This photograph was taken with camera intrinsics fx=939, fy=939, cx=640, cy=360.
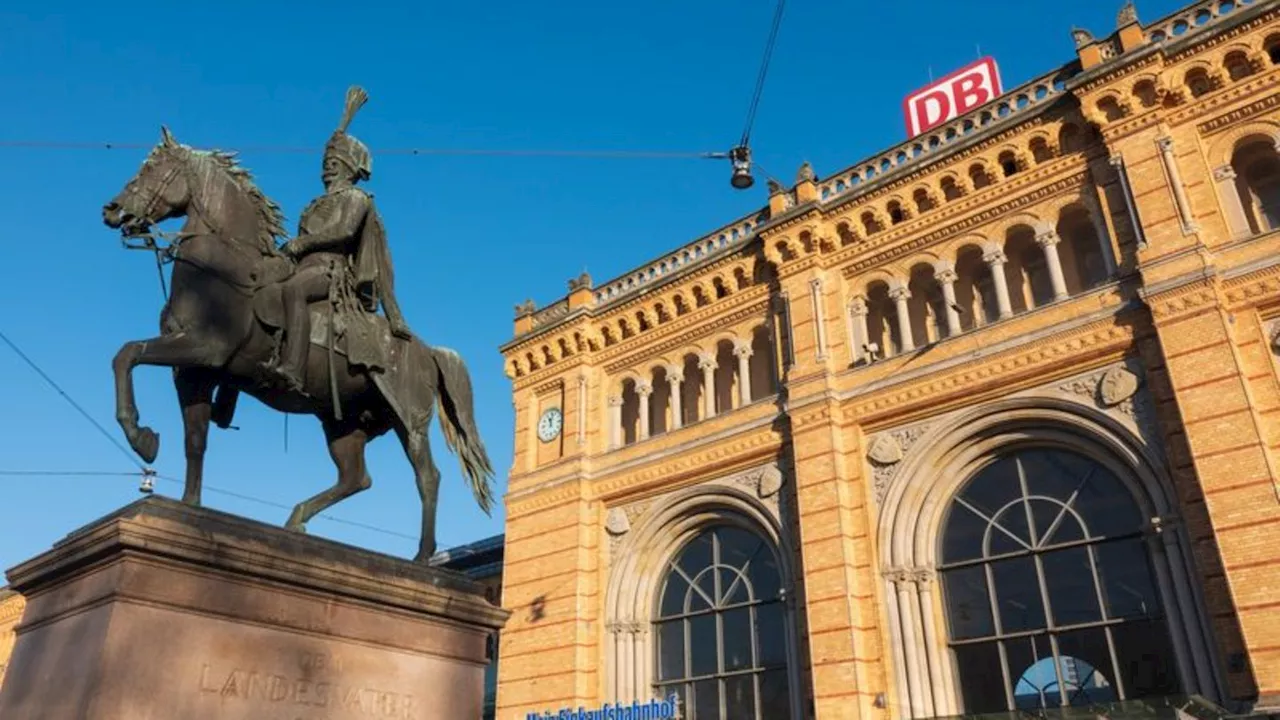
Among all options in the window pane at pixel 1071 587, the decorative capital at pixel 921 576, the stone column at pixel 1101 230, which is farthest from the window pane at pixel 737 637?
the stone column at pixel 1101 230

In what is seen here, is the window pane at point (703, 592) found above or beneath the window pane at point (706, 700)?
above

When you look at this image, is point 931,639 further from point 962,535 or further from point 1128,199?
point 1128,199

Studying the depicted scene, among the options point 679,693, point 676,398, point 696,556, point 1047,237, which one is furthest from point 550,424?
point 1047,237

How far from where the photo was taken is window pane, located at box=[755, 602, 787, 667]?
21.8m

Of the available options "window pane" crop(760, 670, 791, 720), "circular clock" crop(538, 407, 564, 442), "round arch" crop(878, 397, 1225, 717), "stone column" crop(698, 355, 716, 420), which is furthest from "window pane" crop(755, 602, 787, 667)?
"circular clock" crop(538, 407, 564, 442)

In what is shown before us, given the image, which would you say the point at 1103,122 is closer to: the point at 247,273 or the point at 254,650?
the point at 247,273

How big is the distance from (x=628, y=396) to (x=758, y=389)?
14.5 ft

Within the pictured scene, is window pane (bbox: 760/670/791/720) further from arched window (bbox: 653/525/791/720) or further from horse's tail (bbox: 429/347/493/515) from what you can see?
horse's tail (bbox: 429/347/493/515)

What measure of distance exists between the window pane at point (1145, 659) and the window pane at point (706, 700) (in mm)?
9195

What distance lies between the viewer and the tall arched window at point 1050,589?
1730cm

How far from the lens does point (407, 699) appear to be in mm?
7305

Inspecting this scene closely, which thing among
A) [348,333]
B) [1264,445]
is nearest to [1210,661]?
[1264,445]

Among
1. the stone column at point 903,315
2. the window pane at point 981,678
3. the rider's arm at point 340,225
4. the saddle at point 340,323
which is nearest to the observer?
the saddle at point 340,323

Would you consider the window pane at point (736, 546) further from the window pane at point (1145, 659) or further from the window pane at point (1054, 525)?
the window pane at point (1145, 659)
